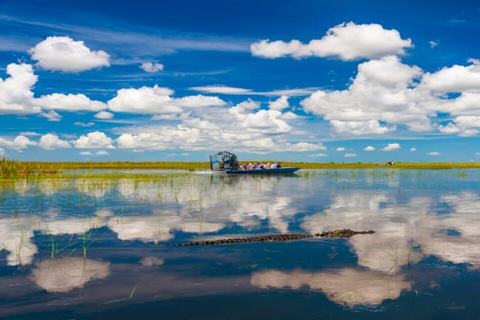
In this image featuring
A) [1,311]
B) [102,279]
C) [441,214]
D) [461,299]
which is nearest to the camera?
[1,311]

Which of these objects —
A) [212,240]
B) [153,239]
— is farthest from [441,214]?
[153,239]

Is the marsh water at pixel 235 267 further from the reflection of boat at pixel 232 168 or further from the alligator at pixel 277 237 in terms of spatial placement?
the reflection of boat at pixel 232 168

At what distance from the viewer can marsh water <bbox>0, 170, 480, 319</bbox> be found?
7.13 meters

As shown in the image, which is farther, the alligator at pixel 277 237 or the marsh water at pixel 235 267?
the alligator at pixel 277 237

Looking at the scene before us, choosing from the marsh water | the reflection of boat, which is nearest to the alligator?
the marsh water

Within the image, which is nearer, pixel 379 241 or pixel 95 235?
pixel 379 241

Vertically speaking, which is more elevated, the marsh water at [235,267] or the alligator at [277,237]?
the alligator at [277,237]

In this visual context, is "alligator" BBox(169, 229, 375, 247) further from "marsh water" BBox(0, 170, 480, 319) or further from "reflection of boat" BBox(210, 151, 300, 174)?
"reflection of boat" BBox(210, 151, 300, 174)

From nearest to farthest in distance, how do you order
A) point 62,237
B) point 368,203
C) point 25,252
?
point 25,252, point 62,237, point 368,203

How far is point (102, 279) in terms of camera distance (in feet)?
28.5

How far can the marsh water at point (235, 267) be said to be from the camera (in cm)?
713

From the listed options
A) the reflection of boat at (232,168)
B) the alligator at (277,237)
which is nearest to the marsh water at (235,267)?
the alligator at (277,237)

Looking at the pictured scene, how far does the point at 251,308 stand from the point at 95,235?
8.06m

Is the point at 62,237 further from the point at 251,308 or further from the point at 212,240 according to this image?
the point at 251,308
